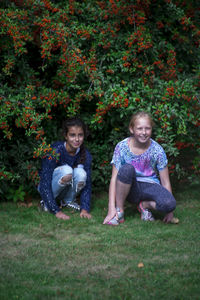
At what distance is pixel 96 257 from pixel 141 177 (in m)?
1.36

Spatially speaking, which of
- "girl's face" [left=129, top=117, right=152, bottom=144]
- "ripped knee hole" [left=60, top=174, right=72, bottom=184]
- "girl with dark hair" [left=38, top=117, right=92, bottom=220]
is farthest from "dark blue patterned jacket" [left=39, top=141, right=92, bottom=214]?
"girl's face" [left=129, top=117, right=152, bottom=144]

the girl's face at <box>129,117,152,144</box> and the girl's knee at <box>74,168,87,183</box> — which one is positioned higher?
the girl's face at <box>129,117,152,144</box>

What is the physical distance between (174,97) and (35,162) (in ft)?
5.80

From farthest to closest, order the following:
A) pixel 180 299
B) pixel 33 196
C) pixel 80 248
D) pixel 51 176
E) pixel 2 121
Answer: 1. pixel 33 196
2. pixel 51 176
3. pixel 2 121
4. pixel 80 248
5. pixel 180 299

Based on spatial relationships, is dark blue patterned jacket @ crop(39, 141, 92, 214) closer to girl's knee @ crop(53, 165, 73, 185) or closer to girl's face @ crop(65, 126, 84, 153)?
girl's knee @ crop(53, 165, 73, 185)

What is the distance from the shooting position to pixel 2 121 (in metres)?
4.48

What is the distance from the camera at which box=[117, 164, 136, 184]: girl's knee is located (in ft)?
14.6

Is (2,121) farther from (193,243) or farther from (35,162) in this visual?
(193,243)

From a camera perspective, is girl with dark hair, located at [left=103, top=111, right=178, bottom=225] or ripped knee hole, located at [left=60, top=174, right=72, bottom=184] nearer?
girl with dark hair, located at [left=103, top=111, right=178, bottom=225]

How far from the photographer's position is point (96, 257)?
11.8ft

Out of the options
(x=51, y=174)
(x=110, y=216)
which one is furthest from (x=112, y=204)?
(x=51, y=174)

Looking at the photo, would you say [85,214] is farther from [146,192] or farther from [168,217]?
[168,217]

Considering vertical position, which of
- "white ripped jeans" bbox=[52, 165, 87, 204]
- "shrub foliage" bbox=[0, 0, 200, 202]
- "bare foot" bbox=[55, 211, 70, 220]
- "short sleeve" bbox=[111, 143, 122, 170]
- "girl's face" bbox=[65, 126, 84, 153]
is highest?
"shrub foliage" bbox=[0, 0, 200, 202]

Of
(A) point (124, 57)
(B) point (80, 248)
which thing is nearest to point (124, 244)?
(B) point (80, 248)
